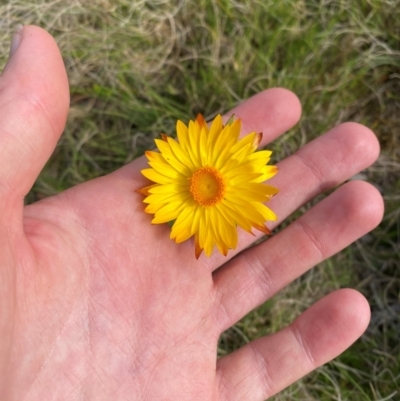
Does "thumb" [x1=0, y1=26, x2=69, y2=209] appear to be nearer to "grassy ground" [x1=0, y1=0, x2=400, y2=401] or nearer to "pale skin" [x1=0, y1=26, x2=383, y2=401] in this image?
"pale skin" [x1=0, y1=26, x2=383, y2=401]

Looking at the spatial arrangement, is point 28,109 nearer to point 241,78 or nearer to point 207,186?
point 207,186

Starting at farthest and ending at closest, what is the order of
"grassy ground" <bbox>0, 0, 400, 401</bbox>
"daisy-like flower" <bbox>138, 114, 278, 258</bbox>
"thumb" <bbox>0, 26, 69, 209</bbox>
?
"grassy ground" <bbox>0, 0, 400, 401</bbox> < "daisy-like flower" <bbox>138, 114, 278, 258</bbox> < "thumb" <bbox>0, 26, 69, 209</bbox>

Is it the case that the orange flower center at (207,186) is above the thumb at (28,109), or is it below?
below

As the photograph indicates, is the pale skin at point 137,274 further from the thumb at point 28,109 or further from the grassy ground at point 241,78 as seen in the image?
the grassy ground at point 241,78

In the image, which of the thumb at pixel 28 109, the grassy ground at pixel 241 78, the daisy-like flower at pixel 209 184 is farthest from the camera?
the grassy ground at pixel 241 78

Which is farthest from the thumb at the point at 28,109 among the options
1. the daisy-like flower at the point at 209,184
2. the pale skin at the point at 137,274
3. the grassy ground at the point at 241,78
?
the grassy ground at the point at 241,78

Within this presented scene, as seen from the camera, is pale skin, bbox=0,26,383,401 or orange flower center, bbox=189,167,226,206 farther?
orange flower center, bbox=189,167,226,206

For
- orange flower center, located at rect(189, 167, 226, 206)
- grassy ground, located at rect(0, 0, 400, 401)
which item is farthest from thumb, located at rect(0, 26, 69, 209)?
grassy ground, located at rect(0, 0, 400, 401)
